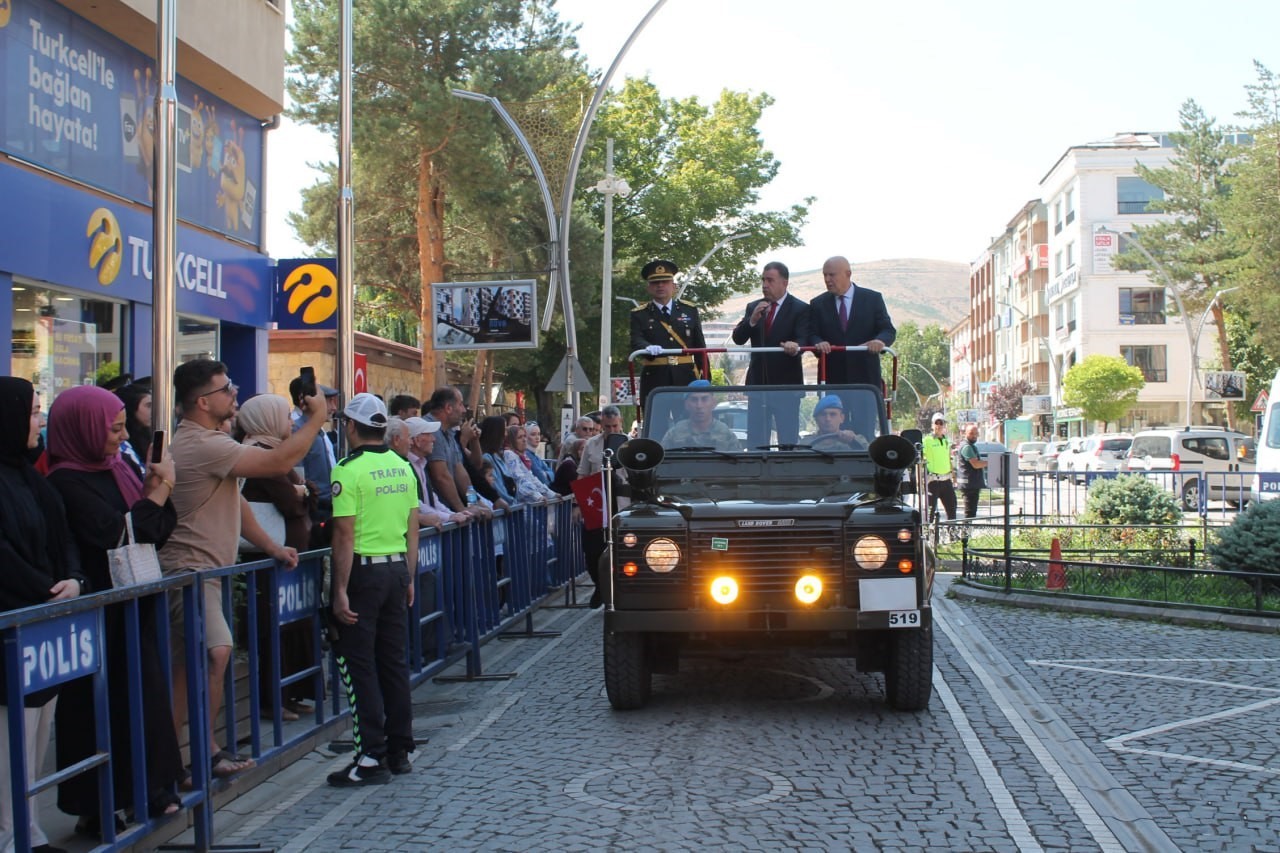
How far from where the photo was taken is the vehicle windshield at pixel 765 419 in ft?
30.9

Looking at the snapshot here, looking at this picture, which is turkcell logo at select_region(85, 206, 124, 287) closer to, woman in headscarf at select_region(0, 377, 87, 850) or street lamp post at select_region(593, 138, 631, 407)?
woman in headscarf at select_region(0, 377, 87, 850)

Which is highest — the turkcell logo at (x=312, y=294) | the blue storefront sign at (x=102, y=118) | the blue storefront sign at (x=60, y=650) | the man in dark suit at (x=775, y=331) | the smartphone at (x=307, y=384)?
the blue storefront sign at (x=102, y=118)

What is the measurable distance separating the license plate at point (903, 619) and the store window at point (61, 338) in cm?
897

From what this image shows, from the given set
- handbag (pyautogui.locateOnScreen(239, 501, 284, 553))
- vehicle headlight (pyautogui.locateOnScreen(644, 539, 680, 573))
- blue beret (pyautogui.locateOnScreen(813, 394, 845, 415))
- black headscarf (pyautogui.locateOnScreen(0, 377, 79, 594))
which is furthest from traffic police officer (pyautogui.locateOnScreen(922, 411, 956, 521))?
black headscarf (pyautogui.locateOnScreen(0, 377, 79, 594))

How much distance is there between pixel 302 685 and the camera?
7.41m

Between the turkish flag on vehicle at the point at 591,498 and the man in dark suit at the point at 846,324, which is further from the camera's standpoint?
the turkish flag on vehicle at the point at 591,498

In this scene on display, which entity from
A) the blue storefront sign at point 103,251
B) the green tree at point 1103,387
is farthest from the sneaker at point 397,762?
the green tree at point 1103,387

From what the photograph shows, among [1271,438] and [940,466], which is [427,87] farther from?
[1271,438]

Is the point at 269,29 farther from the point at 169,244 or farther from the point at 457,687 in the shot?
the point at 457,687

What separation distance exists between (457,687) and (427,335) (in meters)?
25.4

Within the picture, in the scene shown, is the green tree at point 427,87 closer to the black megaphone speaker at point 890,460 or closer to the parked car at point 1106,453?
the parked car at point 1106,453

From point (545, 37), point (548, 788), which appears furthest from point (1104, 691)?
point (545, 37)

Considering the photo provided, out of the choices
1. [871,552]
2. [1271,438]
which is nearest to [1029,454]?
[1271,438]

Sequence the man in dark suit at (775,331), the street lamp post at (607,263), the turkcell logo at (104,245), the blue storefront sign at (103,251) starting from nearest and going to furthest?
1. the man in dark suit at (775,331)
2. the blue storefront sign at (103,251)
3. the turkcell logo at (104,245)
4. the street lamp post at (607,263)
